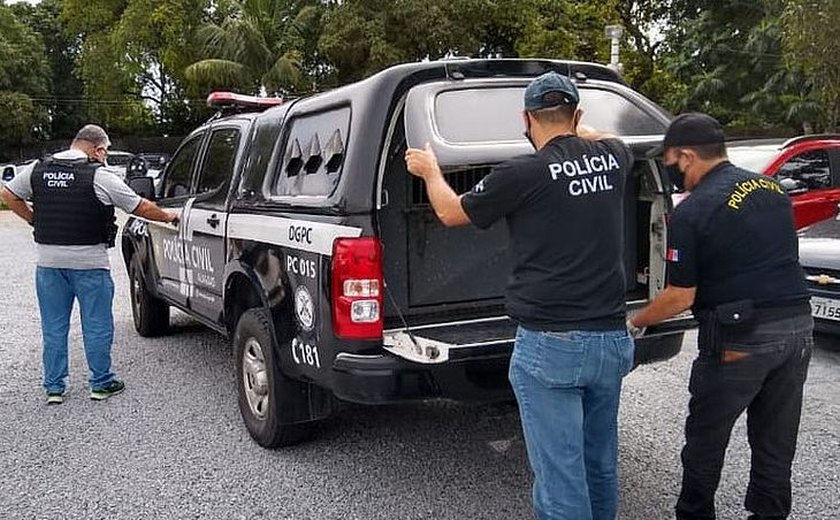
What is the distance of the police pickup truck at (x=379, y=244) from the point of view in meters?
3.44

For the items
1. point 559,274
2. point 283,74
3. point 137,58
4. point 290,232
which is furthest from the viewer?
point 137,58

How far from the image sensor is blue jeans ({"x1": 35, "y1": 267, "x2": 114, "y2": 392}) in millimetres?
5327

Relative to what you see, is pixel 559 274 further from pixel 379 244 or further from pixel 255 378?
pixel 255 378

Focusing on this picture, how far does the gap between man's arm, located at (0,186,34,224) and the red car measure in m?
6.71

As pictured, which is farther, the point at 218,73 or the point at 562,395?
the point at 218,73

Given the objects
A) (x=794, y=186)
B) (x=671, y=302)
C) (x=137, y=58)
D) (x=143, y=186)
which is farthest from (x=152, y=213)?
(x=137, y=58)

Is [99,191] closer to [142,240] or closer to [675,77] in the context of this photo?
[142,240]

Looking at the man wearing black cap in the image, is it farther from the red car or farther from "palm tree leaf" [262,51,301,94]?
"palm tree leaf" [262,51,301,94]

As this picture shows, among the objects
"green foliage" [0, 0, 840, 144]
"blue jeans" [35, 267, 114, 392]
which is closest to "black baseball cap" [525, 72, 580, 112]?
"blue jeans" [35, 267, 114, 392]

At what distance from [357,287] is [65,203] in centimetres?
269

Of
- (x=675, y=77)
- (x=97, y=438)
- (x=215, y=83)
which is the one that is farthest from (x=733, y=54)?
(x=97, y=438)

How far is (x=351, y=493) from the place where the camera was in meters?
3.87

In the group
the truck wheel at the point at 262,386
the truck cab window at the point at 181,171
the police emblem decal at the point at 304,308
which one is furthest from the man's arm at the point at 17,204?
the police emblem decal at the point at 304,308

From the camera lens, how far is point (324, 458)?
14.1ft
